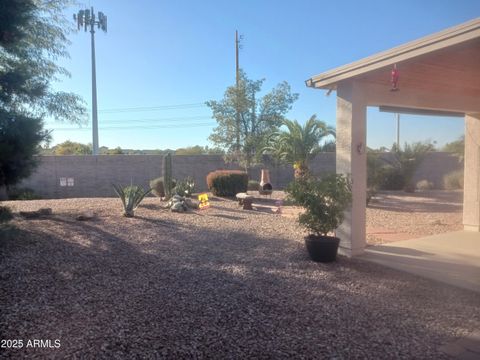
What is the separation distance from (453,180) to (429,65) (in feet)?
53.6

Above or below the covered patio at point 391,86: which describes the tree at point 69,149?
above

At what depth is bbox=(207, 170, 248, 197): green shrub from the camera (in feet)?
45.7

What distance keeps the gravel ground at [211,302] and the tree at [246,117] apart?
11370mm

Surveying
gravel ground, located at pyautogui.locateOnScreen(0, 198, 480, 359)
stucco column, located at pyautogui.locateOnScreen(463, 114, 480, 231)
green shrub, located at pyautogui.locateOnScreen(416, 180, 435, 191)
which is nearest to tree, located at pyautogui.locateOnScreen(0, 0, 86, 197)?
A: gravel ground, located at pyautogui.locateOnScreen(0, 198, 480, 359)

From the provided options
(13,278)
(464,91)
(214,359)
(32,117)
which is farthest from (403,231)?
(32,117)

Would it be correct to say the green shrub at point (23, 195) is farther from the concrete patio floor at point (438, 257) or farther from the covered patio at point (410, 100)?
the concrete patio floor at point (438, 257)

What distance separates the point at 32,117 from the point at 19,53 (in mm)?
1405

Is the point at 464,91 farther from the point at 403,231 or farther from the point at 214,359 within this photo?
the point at 214,359

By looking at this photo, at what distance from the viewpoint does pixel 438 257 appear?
617cm

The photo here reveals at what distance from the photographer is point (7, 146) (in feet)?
21.3

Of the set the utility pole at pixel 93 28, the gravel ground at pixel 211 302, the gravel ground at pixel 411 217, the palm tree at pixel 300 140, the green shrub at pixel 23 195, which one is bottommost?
the gravel ground at pixel 211 302

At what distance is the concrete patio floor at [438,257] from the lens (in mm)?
5250

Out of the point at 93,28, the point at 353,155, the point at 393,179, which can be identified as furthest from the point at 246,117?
the point at 93,28

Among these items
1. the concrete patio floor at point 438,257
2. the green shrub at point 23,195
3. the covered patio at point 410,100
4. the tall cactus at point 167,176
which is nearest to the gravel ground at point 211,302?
the concrete patio floor at point 438,257
